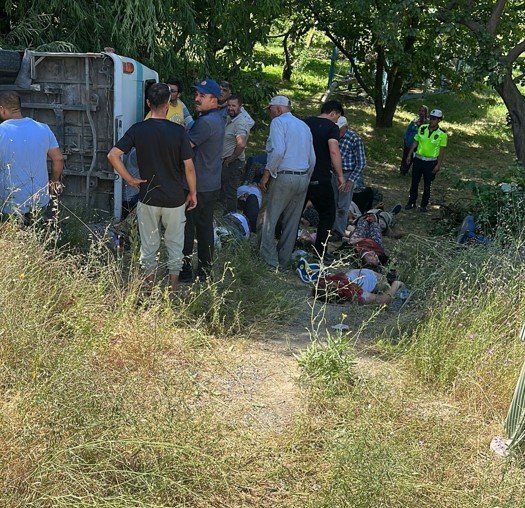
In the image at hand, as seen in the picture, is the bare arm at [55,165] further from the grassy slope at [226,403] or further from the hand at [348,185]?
the hand at [348,185]

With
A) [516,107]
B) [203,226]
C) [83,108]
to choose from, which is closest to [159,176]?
[203,226]

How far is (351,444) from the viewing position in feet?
11.2

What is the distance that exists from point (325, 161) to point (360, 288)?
5.37ft

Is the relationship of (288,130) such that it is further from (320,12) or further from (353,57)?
(353,57)

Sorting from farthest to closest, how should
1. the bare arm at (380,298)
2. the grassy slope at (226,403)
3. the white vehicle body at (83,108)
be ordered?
the white vehicle body at (83,108) < the bare arm at (380,298) < the grassy slope at (226,403)

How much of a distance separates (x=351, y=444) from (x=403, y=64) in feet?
43.5

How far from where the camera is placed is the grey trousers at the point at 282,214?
6980 mm

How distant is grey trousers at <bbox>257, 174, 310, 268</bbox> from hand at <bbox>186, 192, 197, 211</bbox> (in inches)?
58.2

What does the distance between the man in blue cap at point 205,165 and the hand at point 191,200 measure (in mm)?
328

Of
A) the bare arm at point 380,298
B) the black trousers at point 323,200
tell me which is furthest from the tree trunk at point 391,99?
the bare arm at point 380,298

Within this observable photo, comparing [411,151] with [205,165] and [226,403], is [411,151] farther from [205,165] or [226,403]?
[226,403]

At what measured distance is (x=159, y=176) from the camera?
5.43 metres

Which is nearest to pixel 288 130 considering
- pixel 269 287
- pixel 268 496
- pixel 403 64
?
pixel 269 287

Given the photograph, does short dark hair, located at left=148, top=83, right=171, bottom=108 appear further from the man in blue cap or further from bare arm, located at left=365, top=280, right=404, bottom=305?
bare arm, located at left=365, top=280, right=404, bottom=305
